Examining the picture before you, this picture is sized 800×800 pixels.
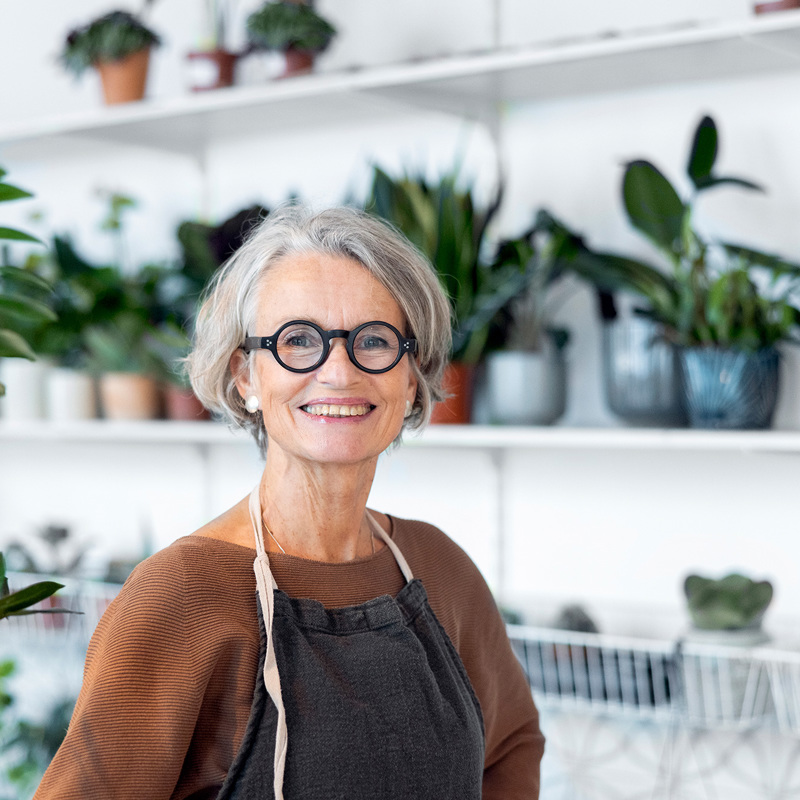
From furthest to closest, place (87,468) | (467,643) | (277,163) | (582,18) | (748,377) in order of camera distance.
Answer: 1. (87,468)
2. (277,163)
3. (582,18)
4. (748,377)
5. (467,643)

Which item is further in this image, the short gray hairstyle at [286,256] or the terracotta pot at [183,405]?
the terracotta pot at [183,405]

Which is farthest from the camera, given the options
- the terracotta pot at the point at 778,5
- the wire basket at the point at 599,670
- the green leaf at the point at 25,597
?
the wire basket at the point at 599,670

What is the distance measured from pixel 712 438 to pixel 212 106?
3.31 ft

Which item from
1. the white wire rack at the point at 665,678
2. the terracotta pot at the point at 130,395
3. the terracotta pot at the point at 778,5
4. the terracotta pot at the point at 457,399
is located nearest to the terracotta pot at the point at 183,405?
the terracotta pot at the point at 130,395

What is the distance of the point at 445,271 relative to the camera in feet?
5.24

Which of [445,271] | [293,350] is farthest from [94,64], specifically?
[293,350]

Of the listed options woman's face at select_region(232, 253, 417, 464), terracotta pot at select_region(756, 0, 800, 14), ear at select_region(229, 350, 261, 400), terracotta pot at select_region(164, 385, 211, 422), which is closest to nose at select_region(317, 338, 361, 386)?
woman's face at select_region(232, 253, 417, 464)

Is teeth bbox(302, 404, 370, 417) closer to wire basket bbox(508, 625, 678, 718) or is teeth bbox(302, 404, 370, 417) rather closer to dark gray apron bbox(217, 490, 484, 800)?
dark gray apron bbox(217, 490, 484, 800)

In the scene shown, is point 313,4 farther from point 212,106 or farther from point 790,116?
point 790,116

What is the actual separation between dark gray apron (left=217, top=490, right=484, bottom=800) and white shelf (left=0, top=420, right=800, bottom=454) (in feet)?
0.98

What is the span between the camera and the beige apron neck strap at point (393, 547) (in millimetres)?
1084

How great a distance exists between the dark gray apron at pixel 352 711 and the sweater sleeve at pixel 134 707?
60 mm

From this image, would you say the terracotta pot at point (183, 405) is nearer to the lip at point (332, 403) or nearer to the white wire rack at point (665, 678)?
the white wire rack at point (665, 678)

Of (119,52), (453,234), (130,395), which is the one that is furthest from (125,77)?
(453,234)
